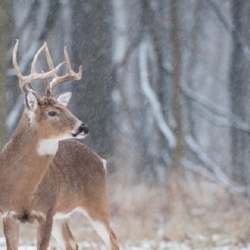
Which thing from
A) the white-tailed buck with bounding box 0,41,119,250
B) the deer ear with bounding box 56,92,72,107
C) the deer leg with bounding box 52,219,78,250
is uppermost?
the deer ear with bounding box 56,92,72,107

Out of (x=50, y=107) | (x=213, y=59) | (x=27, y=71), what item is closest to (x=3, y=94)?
(x=27, y=71)

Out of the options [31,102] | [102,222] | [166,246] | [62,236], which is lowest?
[166,246]

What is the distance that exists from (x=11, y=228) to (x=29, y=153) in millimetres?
601

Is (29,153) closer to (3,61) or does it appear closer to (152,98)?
(3,61)

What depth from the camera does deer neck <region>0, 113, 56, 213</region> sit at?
8.14 meters

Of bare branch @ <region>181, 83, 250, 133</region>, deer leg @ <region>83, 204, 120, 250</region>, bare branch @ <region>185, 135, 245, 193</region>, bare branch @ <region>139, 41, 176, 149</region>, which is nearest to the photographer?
deer leg @ <region>83, 204, 120, 250</region>

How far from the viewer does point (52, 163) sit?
8.60 m

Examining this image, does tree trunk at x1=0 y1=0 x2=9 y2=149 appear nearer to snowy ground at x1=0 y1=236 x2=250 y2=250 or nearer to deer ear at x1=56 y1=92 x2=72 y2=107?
snowy ground at x1=0 y1=236 x2=250 y2=250

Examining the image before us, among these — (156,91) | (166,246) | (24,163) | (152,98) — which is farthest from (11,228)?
(156,91)

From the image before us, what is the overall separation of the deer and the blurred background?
422 cm

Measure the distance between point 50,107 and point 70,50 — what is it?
729cm

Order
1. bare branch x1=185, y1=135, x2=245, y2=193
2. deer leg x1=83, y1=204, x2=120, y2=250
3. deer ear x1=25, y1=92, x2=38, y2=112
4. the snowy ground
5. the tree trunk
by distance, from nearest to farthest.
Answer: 1. deer ear x1=25, y1=92, x2=38, y2=112
2. deer leg x1=83, y1=204, x2=120, y2=250
3. the snowy ground
4. the tree trunk
5. bare branch x1=185, y1=135, x2=245, y2=193

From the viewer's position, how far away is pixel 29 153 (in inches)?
322

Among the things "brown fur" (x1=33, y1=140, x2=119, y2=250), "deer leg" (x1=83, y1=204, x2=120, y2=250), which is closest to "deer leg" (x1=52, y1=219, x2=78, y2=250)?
"brown fur" (x1=33, y1=140, x2=119, y2=250)
